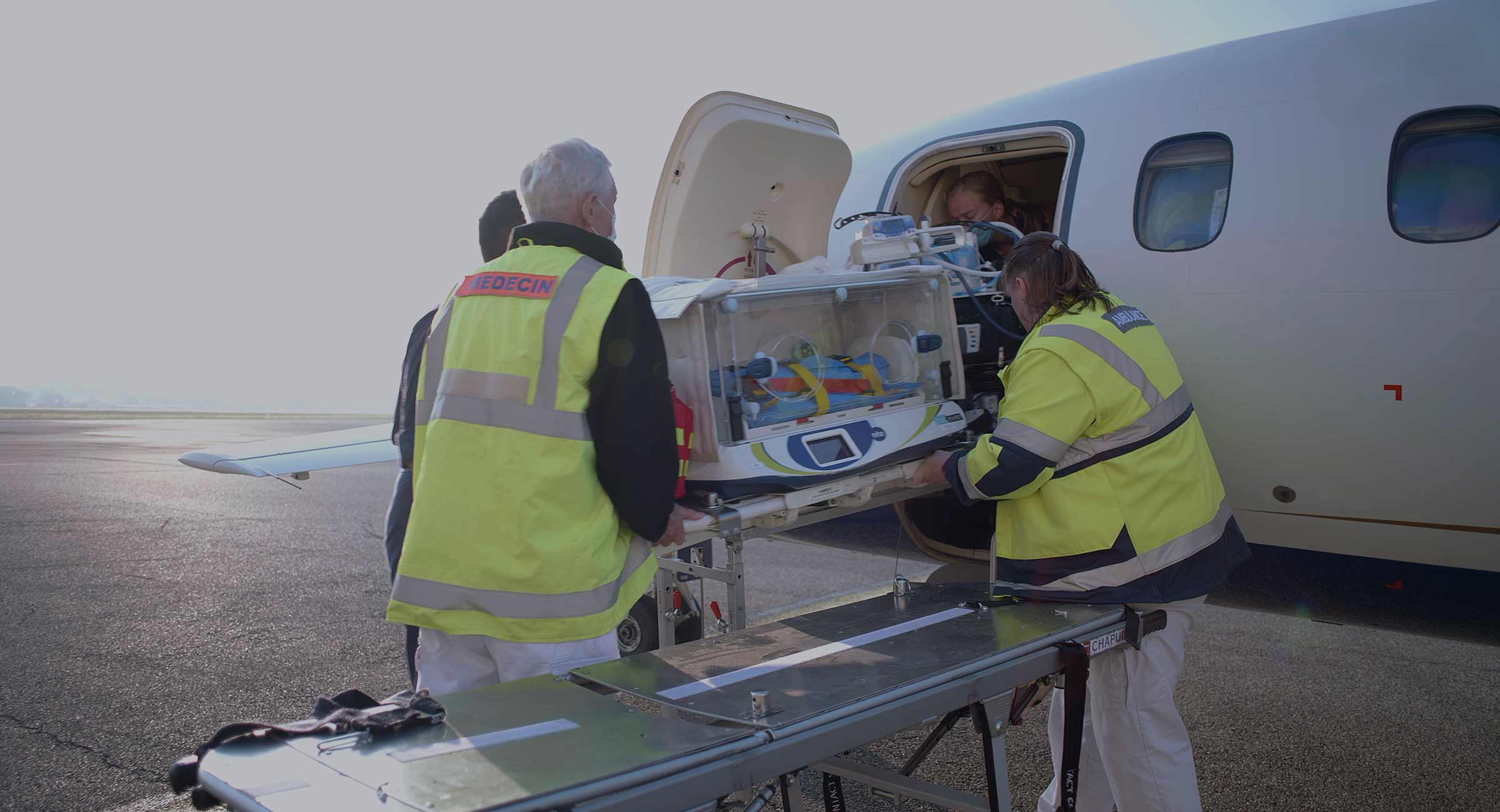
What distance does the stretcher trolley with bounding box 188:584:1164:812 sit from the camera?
173 cm

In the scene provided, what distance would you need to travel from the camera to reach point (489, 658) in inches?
99.3

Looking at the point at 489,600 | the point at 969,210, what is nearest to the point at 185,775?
the point at 489,600

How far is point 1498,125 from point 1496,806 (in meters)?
2.73

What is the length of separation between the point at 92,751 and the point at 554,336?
3530 millimetres

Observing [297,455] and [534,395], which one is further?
[297,455]

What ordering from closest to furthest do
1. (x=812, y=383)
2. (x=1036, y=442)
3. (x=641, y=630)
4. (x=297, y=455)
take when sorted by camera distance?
(x=1036, y=442), (x=812, y=383), (x=297, y=455), (x=641, y=630)

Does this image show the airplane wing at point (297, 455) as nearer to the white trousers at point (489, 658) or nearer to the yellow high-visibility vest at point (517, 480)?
the white trousers at point (489, 658)

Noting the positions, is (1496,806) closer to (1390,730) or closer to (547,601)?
(1390,730)

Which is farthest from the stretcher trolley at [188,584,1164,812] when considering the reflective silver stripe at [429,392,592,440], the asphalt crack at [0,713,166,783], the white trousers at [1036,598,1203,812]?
the asphalt crack at [0,713,166,783]

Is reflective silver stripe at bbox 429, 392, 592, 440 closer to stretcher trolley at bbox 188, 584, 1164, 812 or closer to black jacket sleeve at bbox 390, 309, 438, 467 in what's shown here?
black jacket sleeve at bbox 390, 309, 438, 467

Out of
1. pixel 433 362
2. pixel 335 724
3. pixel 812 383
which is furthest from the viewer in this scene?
pixel 812 383

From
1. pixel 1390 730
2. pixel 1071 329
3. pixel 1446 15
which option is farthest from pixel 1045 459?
→ pixel 1390 730

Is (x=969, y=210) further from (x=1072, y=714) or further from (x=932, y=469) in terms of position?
(x=1072, y=714)

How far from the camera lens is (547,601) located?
2.33 meters
